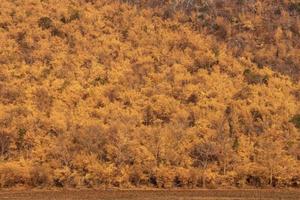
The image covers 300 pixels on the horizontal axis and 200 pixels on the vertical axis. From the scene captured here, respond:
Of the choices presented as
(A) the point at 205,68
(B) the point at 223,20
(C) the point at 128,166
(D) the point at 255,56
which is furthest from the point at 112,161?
(B) the point at 223,20

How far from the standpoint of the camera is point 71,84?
6041 centimetres

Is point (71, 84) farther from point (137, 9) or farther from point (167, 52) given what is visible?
point (137, 9)

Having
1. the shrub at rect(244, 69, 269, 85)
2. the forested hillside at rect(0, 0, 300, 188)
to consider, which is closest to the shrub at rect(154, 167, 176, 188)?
the forested hillside at rect(0, 0, 300, 188)

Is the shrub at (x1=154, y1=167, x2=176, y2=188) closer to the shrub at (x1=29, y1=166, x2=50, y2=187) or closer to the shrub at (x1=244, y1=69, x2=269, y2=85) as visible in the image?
the shrub at (x1=29, y1=166, x2=50, y2=187)

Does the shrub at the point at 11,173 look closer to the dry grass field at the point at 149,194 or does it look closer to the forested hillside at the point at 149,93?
the forested hillside at the point at 149,93

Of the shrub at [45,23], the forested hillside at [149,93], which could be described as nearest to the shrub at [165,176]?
the forested hillside at [149,93]

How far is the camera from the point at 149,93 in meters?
60.3

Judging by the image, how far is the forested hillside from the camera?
50.5 metres

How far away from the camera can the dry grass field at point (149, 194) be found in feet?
149

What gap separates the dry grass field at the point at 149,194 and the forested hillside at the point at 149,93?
1.63 m

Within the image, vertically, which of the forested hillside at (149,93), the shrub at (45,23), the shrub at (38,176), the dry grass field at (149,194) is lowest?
the dry grass field at (149,194)

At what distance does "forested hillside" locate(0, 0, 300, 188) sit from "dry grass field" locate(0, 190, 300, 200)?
1.63 m

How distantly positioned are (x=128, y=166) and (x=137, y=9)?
29821 mm

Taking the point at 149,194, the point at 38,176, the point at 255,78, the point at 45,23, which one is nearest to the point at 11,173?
the point at 38,176
